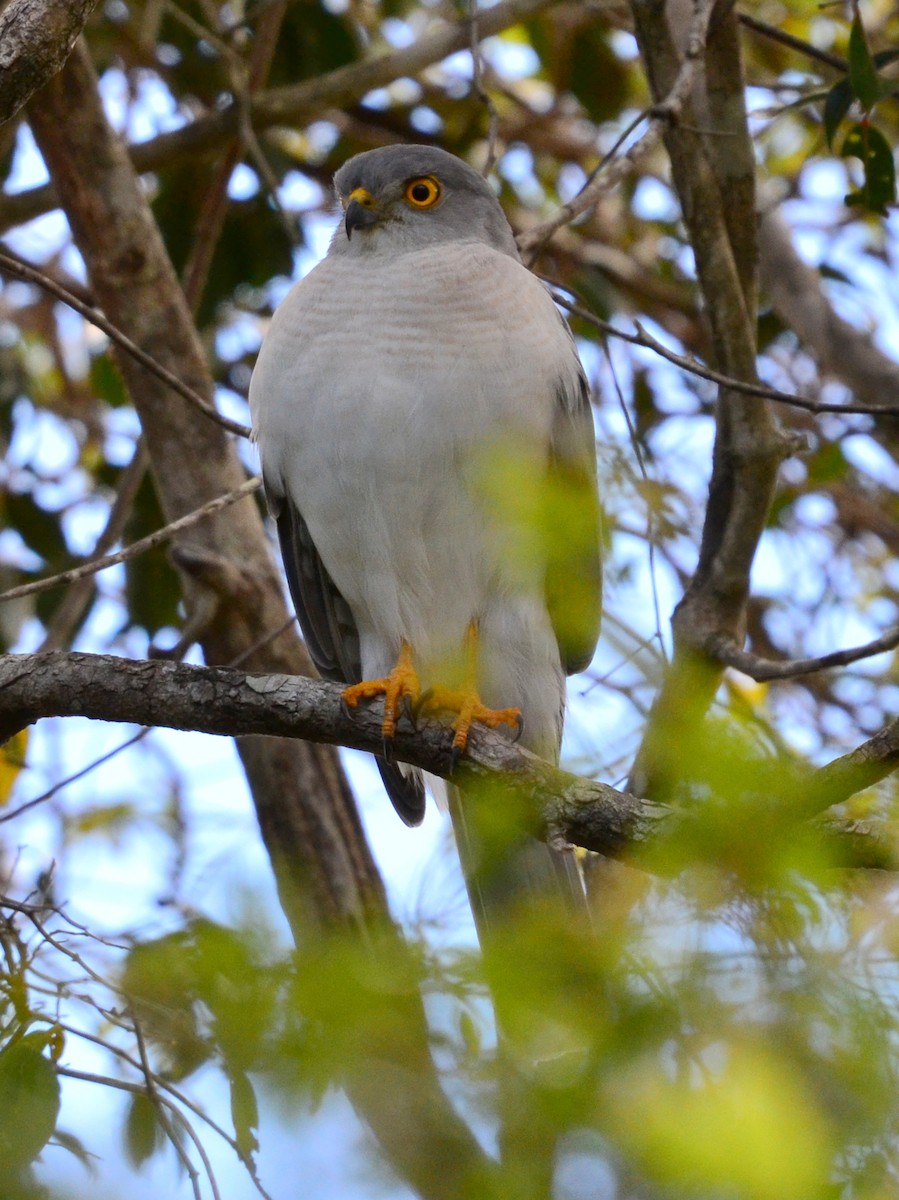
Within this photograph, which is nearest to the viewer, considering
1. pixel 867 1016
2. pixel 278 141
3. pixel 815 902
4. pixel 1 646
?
pixel 867 1016

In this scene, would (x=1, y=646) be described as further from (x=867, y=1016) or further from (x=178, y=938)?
(x=867, y=1016)

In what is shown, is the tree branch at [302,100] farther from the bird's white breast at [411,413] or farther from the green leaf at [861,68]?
the green leaf at [861,68]

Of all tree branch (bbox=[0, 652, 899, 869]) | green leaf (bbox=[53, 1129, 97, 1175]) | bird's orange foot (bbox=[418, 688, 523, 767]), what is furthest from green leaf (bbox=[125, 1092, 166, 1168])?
bird's orange foot (bbox=[418, 688, 523, 767])

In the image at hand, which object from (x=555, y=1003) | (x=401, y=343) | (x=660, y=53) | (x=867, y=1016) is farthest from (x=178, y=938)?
(x=660, y=53)

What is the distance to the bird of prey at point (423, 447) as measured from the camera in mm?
3213

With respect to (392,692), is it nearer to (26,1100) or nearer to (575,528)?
(26,1100)

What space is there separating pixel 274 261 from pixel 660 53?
2056 millimetres

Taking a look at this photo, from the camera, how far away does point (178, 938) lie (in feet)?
5.02

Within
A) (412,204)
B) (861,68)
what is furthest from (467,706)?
(861,68)

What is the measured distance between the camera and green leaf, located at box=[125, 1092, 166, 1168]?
1572mm

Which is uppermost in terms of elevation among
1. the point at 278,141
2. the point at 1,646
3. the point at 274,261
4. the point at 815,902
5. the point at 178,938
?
the point at 278,141

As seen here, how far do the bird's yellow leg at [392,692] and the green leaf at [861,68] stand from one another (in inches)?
73.2

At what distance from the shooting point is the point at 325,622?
387 centimetres

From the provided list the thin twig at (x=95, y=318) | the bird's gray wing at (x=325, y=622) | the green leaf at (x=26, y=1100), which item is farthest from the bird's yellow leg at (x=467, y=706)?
the green leaf at (x=26, y=1100)
